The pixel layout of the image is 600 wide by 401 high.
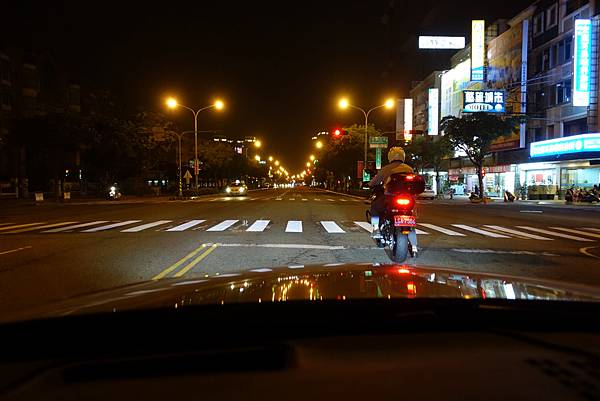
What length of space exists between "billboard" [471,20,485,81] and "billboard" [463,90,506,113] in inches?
399

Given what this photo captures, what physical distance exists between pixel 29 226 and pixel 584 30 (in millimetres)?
32464

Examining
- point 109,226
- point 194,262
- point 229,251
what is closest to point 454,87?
point 109,226

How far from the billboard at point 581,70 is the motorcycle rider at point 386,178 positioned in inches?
1134

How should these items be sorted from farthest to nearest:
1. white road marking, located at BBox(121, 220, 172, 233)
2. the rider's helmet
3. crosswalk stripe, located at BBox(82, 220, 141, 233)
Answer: crosswalk stripe, located at BBox(82, 220, 141, 233), white road marking, located at BBox(121, 220, 172, 233), the rider's helmet

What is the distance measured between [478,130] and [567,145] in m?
7.03

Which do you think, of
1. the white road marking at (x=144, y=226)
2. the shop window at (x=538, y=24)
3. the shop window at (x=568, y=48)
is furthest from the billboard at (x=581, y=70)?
the white road marking at (x=144, y=226)

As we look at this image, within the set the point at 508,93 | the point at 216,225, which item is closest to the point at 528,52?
the point at 508,93

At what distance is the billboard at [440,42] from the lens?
2852 inches

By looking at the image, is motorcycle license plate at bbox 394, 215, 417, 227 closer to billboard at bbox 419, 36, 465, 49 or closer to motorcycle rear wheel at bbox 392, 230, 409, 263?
motorcycle rear wheel at bbox 392, 230, 409, 263

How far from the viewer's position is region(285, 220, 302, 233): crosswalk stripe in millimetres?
15382

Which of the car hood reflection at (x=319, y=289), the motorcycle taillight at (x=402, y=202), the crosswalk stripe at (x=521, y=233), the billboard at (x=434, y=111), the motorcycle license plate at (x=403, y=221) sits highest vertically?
the billboard at (x=434, y=111)

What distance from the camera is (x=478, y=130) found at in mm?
40531

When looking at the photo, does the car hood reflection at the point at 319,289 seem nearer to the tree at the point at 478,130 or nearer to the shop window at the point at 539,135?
the tree at the point at 478,130

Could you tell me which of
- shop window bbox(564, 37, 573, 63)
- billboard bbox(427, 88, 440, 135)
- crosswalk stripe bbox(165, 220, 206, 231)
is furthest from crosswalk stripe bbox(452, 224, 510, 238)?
billboard bbox(427, 88, 440, 135)
